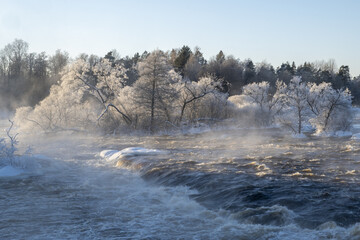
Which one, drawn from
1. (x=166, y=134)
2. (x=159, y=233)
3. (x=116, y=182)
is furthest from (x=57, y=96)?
(x=159, y=233)

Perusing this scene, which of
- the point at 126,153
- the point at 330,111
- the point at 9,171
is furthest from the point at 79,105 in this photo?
the point at 330,111

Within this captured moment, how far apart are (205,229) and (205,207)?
183 centimetres

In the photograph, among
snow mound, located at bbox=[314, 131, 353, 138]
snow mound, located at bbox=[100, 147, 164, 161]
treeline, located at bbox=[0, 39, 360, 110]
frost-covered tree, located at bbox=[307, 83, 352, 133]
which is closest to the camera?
snow mound, located at bbox=[100, 147, 164, 161]

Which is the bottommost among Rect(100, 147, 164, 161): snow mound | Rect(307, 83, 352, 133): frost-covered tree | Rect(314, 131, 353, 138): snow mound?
Rect(314, 131, 353, 138): snow mound

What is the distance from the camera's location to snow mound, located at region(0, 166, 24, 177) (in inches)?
589

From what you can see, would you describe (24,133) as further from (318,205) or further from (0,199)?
(318,205)

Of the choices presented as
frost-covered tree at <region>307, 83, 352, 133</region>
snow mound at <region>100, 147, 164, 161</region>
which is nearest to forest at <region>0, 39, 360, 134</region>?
frost-covered tree at <region>307, 83, 352, 133</region>

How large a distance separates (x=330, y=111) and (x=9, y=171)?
2626 cm

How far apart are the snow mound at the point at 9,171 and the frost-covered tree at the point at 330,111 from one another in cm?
2448

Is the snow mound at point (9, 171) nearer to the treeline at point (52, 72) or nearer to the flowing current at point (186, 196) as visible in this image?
the flowing current at point (186, 196)

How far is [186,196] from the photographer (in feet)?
38.6

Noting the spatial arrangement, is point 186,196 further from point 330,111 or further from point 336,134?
point 330,111

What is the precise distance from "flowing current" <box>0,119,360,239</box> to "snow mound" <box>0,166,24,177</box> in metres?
0.24

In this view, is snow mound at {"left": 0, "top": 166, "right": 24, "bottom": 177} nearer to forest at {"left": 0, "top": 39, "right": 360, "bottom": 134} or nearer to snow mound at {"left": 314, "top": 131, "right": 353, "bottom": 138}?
forest at {"left": 0, "top": 39, "right": 360, "bottom": 134}
